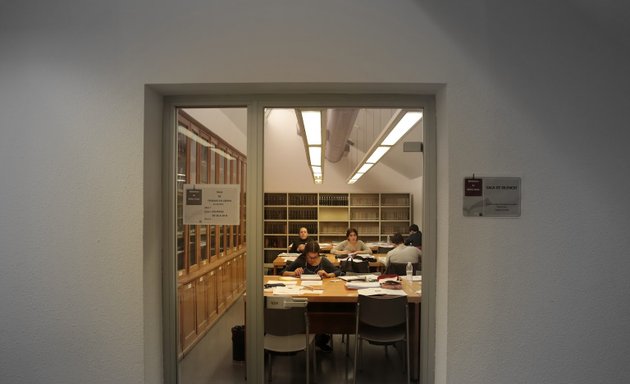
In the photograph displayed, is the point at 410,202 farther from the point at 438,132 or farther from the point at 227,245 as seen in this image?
the point at 438,132

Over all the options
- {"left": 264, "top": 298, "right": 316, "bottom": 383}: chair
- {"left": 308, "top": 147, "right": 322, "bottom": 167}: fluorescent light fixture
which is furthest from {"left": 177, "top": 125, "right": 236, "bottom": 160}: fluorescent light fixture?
{"left": 308, "top": 147, "right": 322, "bottom": 167}: fluorescent light fixture

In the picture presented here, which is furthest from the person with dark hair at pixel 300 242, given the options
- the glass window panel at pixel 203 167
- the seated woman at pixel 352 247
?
the glass window panel at pixel 203 167

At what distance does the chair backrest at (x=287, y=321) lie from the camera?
323 cm

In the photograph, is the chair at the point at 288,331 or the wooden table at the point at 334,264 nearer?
the chair at the point at 288,331

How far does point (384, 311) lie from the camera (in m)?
3.60

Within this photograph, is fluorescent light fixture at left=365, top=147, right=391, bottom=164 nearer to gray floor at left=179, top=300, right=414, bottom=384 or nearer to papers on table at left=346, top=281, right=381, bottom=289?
papers on table at left=346, top=281, right=381, bottom=289

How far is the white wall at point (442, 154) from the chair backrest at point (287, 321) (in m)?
1.34

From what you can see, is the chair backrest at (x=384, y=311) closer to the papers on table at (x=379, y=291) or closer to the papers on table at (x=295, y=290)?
the papers on table at (x=379, y=291)

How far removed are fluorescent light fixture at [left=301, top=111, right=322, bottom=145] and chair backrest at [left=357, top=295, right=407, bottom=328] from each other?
1808 mm

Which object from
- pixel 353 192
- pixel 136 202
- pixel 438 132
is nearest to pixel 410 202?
pixel 353 192

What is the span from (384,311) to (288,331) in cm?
96

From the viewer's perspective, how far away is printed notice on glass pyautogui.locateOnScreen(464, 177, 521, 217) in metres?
1.90

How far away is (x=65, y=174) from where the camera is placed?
6.47 feet

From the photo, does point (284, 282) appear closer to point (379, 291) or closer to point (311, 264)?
point (311, 264)
